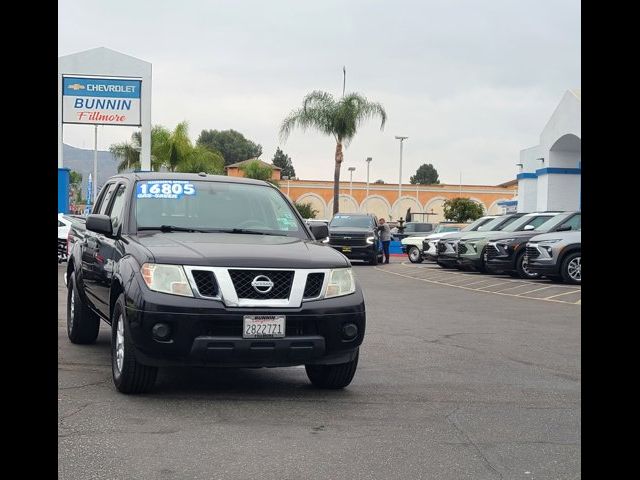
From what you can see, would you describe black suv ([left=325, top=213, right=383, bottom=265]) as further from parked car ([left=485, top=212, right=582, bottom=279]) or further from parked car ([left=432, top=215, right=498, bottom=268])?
parked car ([left=485, top=212, right=582, bottom=279])

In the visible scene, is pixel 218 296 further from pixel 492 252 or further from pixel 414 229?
pixel 414 229

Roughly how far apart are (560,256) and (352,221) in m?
14.0

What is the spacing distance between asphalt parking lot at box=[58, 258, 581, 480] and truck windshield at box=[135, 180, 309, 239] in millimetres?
1314

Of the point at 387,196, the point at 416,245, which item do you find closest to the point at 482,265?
the point at 416,245

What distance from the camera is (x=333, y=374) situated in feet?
25.4

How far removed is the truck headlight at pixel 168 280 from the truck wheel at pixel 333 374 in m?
1.46

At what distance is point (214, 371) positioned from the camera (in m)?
8.60

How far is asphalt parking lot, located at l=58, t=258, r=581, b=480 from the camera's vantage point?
5371 mm

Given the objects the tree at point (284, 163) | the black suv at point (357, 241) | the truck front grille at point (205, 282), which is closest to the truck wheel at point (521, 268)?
the black suv at point (357, 241)

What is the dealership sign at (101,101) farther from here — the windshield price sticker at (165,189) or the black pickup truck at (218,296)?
the black pickup truck at (218,296)

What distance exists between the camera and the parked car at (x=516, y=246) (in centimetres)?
2309

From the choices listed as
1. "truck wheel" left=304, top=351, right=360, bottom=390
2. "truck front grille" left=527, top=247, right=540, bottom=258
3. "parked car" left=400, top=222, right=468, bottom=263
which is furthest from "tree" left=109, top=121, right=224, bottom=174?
"truck wheel" left=304, top=351, right=360, bottom=390
